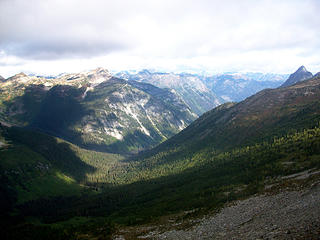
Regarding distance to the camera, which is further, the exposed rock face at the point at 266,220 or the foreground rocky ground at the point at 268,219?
the foreground rocky ground at the point at 268,219

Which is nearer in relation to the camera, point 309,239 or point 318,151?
point 309,239

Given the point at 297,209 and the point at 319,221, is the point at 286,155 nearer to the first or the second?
the point at 297,209

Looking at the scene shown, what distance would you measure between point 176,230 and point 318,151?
12354 centimetres

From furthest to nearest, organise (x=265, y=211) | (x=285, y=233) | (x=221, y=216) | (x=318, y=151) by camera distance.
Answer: (x=318, y=151) < (x=221, y=216) < (x=265, y=211) < (x=285, y=233)

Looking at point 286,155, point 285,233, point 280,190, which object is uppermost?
point 285,233

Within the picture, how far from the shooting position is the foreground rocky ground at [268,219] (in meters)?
56.2

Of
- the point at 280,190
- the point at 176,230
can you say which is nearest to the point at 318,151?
the point at 280,190

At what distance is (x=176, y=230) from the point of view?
9262 centimetres

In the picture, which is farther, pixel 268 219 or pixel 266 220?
pixel 268 219

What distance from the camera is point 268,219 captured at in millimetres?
68812

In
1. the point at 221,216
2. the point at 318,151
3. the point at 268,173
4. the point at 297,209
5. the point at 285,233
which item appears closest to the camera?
the point at 285,233

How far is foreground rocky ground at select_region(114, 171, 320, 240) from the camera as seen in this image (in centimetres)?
5619

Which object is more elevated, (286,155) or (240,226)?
(240,226)

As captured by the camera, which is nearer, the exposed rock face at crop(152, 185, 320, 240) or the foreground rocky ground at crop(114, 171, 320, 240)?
the exposed rock face at crop(152, 185, 320, 240)
